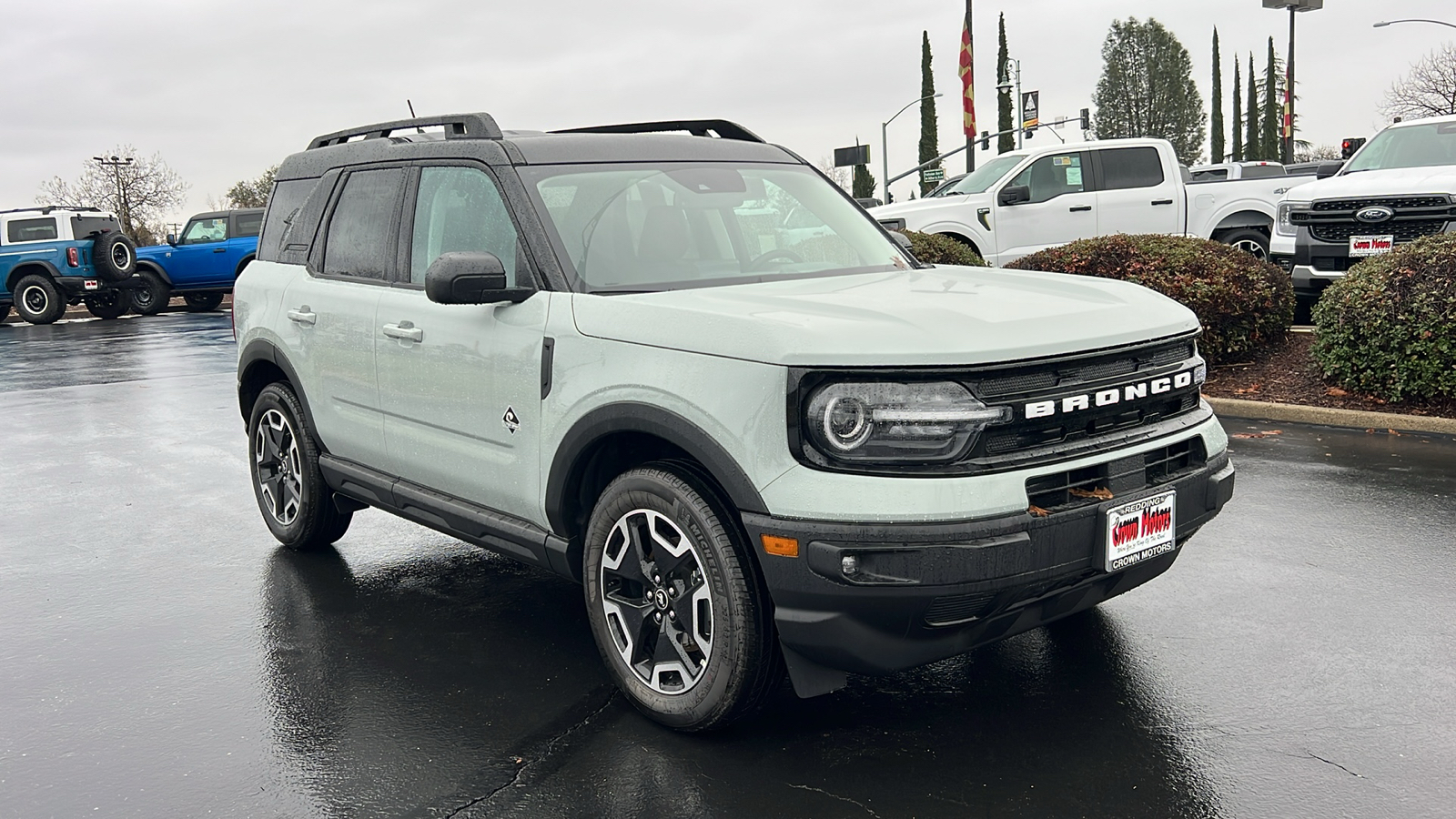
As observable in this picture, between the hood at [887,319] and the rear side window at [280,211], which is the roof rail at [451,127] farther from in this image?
the hood at [887,319]

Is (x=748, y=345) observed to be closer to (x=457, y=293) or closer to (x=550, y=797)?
(x=457, y=293)

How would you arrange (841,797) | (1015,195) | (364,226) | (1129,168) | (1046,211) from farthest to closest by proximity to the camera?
(1129,168)
(1046,211)
(1015,195)
(364,226)
(841,797)

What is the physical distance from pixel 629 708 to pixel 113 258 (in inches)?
974

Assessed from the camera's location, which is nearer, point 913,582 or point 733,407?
point 913,582

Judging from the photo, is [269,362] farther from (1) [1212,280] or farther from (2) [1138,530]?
(1) [1212,280]

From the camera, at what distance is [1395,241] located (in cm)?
1107

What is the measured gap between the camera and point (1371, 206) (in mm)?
11156

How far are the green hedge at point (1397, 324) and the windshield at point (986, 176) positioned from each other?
22.4ft

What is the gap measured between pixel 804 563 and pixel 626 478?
0.74 m

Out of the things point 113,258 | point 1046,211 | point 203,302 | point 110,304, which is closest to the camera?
point 1046,211

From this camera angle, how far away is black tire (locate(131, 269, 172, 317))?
26.4 meters

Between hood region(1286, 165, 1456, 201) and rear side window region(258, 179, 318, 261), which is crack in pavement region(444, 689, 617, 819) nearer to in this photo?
rear side window region(258, 179, 318, 261)

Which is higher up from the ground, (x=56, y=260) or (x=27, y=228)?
(x=27, y=228)

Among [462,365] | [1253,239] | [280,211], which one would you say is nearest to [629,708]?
[462,365]
